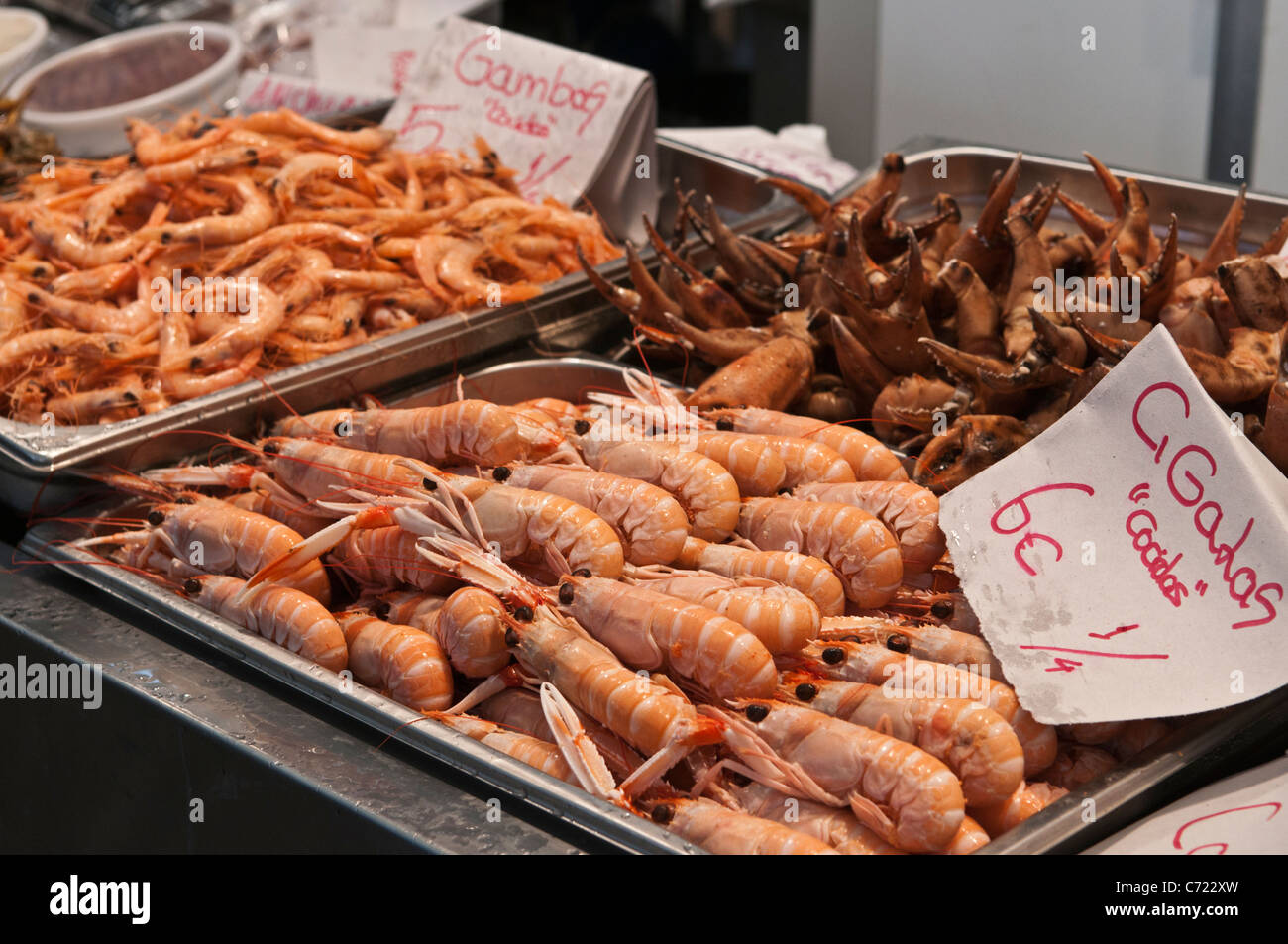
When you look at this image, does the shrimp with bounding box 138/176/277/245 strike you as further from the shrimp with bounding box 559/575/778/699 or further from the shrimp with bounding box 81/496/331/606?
the shrimp with bounding box 559/575/778/699

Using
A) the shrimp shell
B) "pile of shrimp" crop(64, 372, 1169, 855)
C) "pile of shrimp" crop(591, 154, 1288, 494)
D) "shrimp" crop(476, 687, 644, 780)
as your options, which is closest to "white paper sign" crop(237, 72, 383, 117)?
"pile of shrimp" crop(591, 154, 1288, 494)

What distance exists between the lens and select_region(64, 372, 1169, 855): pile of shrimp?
59.5 inches

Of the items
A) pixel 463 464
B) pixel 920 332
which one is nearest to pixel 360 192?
pixel 463 464

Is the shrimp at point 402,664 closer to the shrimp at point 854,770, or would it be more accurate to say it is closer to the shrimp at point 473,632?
the shrimp at point 473,632

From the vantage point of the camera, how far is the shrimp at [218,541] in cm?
199

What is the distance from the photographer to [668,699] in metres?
1.60

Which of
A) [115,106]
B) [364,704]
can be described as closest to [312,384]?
[364,704]

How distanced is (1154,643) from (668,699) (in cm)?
64

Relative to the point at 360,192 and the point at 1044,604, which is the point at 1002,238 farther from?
the point at 360,192

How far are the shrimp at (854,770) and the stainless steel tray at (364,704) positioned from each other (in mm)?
207

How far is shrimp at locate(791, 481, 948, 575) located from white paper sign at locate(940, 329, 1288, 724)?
65mm

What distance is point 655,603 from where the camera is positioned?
1.72 meters

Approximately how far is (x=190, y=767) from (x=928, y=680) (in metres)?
1.04

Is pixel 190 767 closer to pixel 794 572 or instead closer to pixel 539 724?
pixel 539 724
